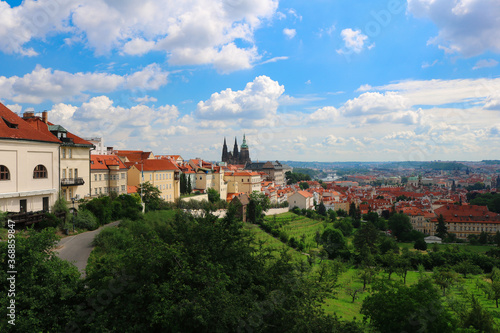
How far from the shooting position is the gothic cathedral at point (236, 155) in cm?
14575

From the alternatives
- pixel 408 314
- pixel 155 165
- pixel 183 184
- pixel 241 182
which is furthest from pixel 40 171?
pixel 241 182

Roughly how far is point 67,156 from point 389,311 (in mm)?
25244

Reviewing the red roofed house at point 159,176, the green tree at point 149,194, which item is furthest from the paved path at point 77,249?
the red roofed house at point 159,176

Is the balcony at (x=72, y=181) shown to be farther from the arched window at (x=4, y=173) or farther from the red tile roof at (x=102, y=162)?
the arched window at (x=4, y=173)

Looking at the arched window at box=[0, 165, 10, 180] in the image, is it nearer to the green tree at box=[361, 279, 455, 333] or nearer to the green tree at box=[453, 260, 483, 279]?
the green tree at box=[361, 279, 455, 333]

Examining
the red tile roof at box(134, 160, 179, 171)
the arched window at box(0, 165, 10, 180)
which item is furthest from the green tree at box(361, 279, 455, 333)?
the red tile roof at box(134, 160, 179, 171)

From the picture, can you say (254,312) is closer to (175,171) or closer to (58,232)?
(58,232)

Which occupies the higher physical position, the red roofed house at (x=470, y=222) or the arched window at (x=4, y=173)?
the arched window at (x=4, y=173)

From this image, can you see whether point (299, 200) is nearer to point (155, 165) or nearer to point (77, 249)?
point (155, 165)

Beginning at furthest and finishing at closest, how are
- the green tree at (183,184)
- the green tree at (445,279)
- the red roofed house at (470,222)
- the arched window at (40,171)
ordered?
the red roofed house at (470,222) → the green tree at (183,184) → the green tree at (445,279) → the arched window at (40,171)

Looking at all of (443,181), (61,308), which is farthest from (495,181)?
(61,308)

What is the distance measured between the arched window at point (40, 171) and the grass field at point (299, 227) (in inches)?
1338

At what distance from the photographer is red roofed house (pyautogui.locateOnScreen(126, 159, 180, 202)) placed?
1694 inches

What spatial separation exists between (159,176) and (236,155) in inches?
3989
